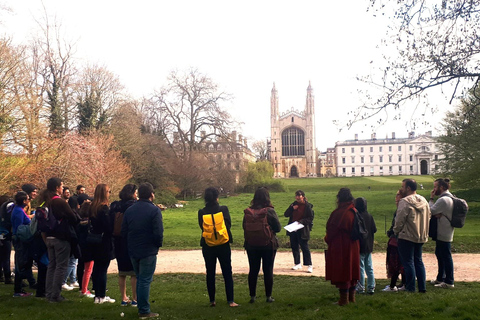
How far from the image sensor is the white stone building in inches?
4119

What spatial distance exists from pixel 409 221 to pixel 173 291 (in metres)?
4.16

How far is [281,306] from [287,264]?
489cm

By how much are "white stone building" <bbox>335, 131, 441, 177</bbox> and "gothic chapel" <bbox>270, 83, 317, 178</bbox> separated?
1000 cm

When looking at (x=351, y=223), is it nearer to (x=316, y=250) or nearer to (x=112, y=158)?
(x=316, y=250)

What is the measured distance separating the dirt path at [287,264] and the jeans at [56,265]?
3878 millimetres

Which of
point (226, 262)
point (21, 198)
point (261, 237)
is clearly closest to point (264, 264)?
point (261, 237)

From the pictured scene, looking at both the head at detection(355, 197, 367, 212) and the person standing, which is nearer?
the person standing

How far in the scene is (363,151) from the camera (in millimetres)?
109625

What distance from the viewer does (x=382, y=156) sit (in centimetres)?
10881

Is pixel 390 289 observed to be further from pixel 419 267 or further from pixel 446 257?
pixel 446 257

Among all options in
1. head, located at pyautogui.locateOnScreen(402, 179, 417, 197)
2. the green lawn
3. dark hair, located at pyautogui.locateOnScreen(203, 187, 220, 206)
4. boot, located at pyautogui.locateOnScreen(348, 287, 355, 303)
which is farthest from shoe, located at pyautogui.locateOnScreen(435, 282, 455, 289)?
dark hair, located at pyautogui.locateOnScreen(203, 187, 220, 206)

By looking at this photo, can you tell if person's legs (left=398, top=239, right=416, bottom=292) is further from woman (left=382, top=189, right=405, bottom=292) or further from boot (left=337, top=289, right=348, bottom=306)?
boot (left=337, top=289, right=348, bottom=306)

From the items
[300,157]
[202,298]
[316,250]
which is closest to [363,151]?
[300,157]

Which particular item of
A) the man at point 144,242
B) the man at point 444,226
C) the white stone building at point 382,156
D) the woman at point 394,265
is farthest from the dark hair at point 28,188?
the white stone building at point 382,156
